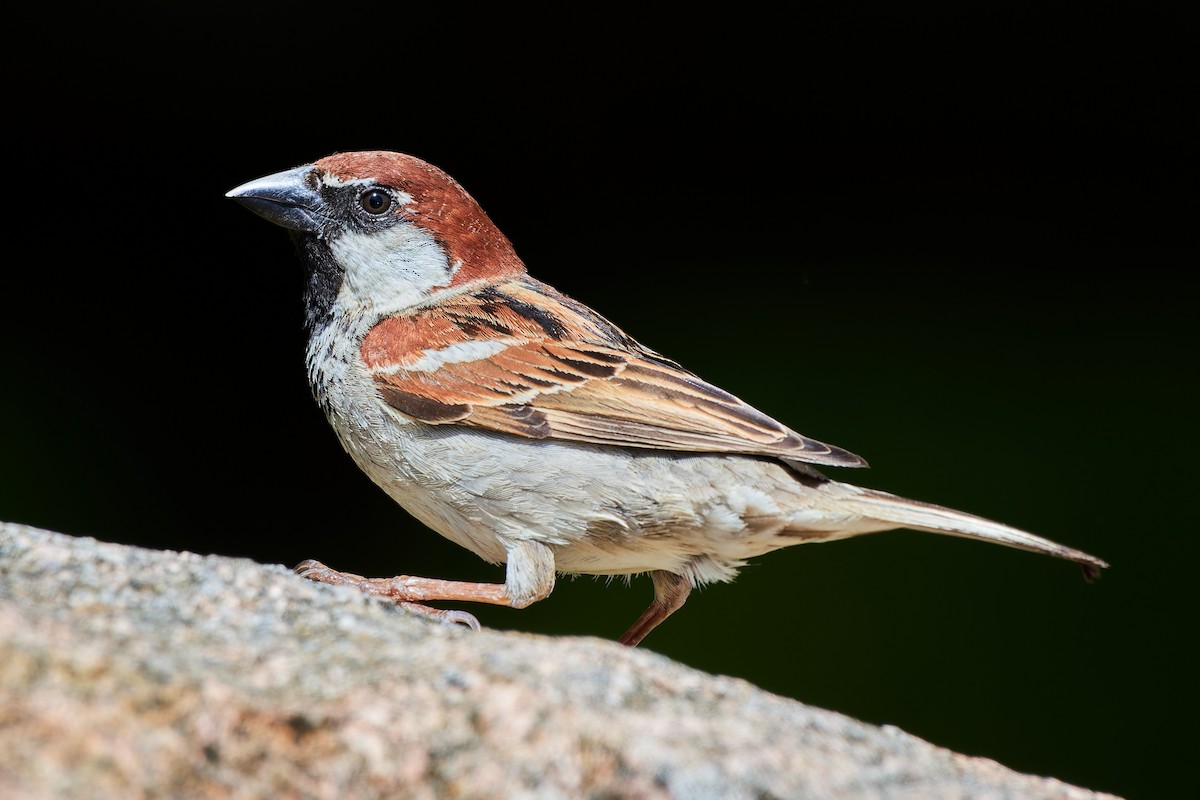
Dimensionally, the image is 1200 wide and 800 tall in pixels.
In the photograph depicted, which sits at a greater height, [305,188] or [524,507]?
[305,188]

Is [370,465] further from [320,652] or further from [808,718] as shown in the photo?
[808,718]

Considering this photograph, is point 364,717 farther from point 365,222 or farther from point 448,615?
point 365,222

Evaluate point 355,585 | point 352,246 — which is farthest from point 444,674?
point 352,246

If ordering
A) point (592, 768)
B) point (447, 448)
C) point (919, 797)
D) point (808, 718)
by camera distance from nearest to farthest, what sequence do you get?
point (592, 768), point (919, 797), point (808, 718), point (447, 448)

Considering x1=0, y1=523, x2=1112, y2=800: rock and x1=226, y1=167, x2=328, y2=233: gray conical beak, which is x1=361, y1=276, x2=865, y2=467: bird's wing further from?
x1=0, y1=523, x2=1112, y2=800: rock

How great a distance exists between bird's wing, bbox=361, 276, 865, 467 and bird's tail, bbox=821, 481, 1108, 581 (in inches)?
4.2

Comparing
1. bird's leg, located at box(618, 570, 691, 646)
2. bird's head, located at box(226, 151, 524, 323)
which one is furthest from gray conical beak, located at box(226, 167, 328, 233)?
bird's leg, located at box(618, 570, 691, 646)

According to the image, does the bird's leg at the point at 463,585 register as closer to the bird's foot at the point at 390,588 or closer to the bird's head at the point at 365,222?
the bird's foot at the point at 390,588

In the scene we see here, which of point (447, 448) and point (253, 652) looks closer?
point (253, 652)

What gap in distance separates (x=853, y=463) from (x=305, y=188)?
4.85 feet

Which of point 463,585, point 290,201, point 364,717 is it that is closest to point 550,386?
point 463,585

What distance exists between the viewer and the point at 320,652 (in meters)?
1.51

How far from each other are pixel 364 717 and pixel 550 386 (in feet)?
4.61

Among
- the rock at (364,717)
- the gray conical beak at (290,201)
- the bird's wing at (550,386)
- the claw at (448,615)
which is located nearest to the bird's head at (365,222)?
the gray conical beak at (290,201)
